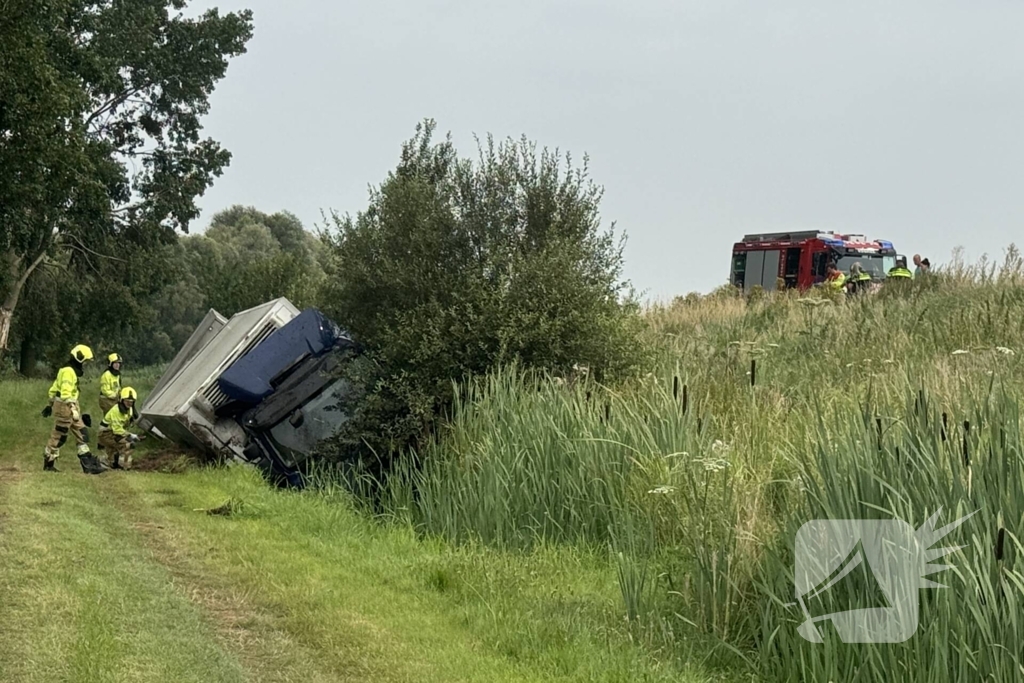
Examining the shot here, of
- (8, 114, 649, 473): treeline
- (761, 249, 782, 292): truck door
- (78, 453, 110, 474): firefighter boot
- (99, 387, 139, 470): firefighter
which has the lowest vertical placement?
(78, 453, 110, 474): firefighter boot

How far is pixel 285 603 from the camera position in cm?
714

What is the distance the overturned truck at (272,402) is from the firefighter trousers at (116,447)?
2.36 ft

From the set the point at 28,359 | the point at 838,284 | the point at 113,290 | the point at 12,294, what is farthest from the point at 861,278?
the point at 28,359

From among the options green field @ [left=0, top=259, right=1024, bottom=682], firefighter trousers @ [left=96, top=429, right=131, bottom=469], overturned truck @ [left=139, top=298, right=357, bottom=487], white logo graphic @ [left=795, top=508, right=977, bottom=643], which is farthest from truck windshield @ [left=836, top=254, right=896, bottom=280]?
white logo graphic @ [left=795, top=508, right=977, bottom=643]

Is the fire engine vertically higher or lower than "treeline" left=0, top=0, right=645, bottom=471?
higher

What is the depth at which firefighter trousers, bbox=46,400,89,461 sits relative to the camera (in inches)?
591

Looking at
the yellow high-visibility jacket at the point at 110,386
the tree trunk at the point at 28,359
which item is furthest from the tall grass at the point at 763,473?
the tree trunk at the point at 28,359

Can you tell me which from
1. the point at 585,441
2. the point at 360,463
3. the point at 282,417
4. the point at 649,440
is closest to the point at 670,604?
the point at 649,440

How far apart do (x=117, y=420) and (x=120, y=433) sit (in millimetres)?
263

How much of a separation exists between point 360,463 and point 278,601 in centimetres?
631

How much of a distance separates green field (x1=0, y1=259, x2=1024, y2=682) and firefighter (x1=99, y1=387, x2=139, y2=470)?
130 inches

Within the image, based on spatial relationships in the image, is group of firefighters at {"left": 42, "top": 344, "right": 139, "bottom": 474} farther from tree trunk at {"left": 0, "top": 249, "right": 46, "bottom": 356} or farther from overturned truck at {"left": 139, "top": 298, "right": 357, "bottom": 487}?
tree trunk at {"left": 0, "top": 249, "right": 46, "bottom": 356}

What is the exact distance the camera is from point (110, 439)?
15.9m

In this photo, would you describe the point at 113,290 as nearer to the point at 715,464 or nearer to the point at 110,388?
the point at 110,388
